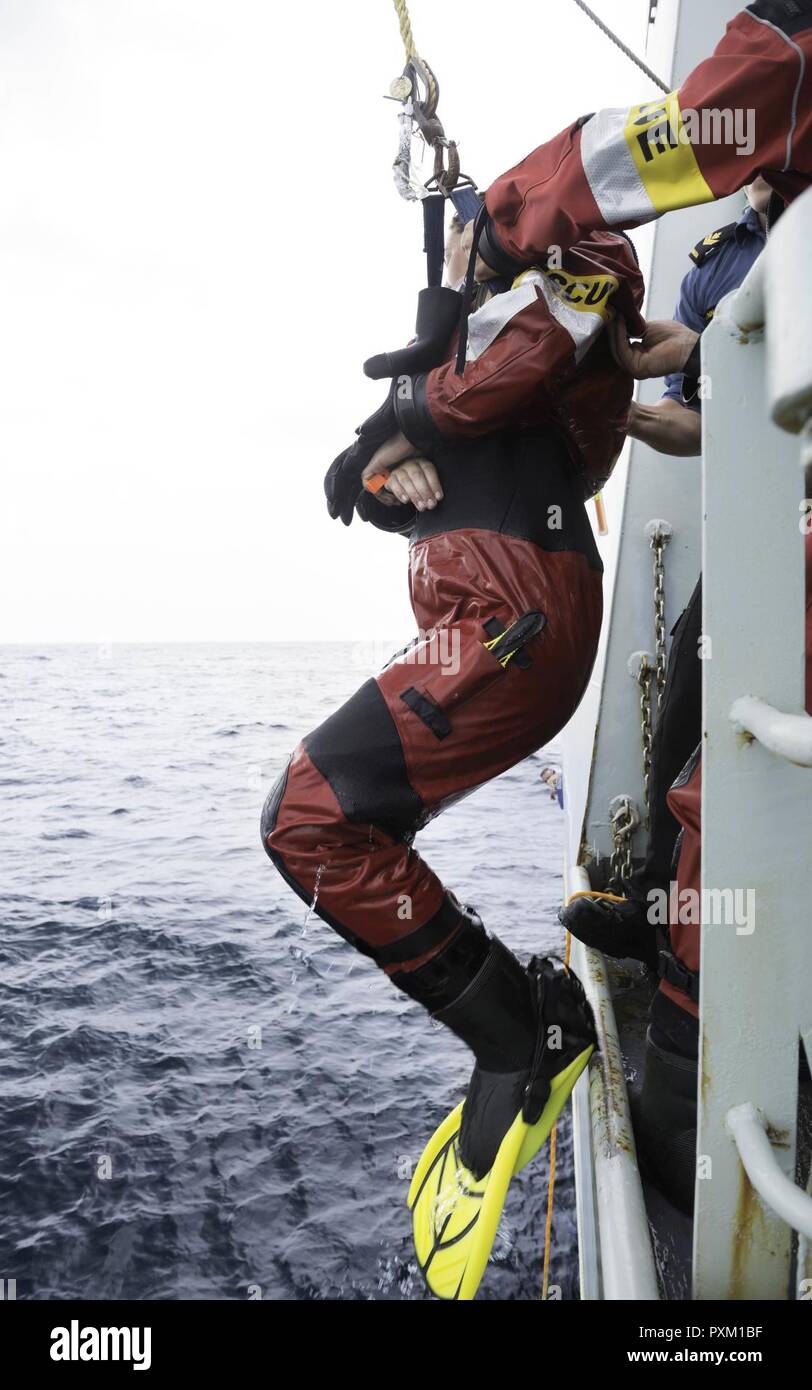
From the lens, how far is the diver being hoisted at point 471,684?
5.69ft

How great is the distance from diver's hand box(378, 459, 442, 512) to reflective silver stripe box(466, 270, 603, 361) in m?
0.26

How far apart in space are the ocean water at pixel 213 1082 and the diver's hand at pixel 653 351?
3.08m

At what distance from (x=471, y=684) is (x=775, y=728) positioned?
91 centimetres

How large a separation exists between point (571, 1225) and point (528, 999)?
232 centimetres

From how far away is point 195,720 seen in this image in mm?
22719

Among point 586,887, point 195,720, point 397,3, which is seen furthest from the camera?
point 195,720

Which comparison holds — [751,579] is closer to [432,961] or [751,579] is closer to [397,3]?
[432,961]

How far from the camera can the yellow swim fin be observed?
1.76 meters

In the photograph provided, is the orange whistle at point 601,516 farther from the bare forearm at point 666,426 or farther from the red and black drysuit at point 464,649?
the red and black drysuit at point 464,649

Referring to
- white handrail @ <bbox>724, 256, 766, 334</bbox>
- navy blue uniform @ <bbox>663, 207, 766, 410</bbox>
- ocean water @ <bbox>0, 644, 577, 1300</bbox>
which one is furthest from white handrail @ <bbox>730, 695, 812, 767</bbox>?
ocean water @ <bbox>0, 644, 577, 1300</bbox>

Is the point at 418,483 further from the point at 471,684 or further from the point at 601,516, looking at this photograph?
the point at 601,516

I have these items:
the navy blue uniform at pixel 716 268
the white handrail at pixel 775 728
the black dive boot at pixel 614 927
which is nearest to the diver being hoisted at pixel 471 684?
the black dive boot at pixel 614 927

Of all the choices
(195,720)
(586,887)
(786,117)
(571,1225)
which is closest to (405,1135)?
(571,1225)

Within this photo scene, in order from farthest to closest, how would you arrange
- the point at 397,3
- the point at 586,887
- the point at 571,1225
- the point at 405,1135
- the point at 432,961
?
the point at 405,1135, the point at 571,1225, the point at 586,887, the point at 397,3, the point at 432,961
